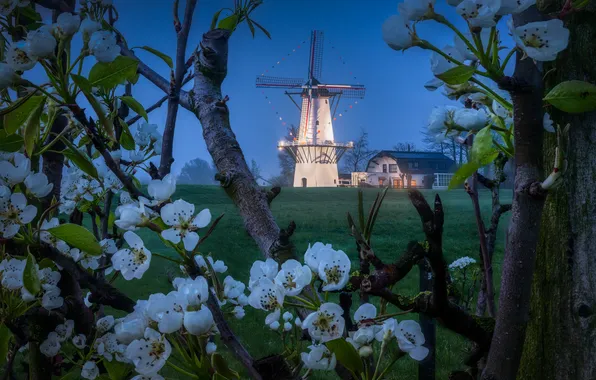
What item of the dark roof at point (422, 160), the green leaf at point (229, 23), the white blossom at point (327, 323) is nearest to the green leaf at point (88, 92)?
the white blossom at point (327, 323)

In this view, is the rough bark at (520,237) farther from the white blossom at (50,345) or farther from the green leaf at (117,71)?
the white blossom at (50,345)

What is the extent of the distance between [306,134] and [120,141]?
7.95 meters

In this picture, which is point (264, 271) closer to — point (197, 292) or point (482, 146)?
point (197, 292)

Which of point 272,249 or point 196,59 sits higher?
point 196,59

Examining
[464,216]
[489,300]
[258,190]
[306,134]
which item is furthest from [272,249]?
[306,134]

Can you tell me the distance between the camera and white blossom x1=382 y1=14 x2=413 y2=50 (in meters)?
0.36

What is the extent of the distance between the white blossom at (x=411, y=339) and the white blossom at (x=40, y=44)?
16.1 inches

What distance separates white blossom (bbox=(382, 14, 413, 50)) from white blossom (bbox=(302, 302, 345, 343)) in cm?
21

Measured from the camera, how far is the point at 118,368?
0.66 m

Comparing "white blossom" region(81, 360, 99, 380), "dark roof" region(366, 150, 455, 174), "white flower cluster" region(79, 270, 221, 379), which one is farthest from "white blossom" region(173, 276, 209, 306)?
"dark roof" region(366, 150, 455, 174)

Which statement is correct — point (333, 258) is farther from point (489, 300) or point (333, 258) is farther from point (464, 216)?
point (464, 216)

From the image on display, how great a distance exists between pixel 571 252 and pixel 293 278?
235 mm

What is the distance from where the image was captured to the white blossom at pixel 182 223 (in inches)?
14.4

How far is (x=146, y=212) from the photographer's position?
40cm
